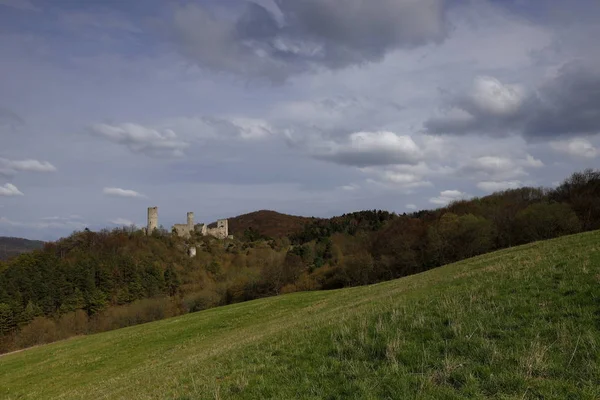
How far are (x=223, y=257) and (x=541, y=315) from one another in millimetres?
166245

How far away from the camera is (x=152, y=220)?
17788cm

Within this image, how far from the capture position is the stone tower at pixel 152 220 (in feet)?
576

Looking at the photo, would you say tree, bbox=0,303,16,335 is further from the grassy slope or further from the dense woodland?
the grassy slope

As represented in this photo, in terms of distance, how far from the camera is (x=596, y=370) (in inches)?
259

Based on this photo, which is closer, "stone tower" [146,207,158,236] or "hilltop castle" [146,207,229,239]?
"stone tower" [146,207,158,236]

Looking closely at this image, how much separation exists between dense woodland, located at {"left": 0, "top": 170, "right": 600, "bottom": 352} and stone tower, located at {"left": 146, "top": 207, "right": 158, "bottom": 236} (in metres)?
31.8

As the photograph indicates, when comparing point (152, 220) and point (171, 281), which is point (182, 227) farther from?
point (171, 281)

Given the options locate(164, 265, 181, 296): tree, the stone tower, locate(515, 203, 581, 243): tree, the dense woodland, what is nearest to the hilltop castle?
the stone tower

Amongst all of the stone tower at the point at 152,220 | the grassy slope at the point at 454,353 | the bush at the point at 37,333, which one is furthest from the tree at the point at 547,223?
the stone tower at the point at 152,220

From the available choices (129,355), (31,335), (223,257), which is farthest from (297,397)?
(223,257)

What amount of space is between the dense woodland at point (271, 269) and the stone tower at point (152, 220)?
1252 inches

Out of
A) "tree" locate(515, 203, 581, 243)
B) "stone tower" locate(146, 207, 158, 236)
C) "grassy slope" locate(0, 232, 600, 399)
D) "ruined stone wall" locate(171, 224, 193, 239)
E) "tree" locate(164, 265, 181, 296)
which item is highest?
"stone tower" locate(146, 207, 158, 236)

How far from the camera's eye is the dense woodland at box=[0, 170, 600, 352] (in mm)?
76438

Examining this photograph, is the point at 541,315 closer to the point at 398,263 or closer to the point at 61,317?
the point at 398,263
